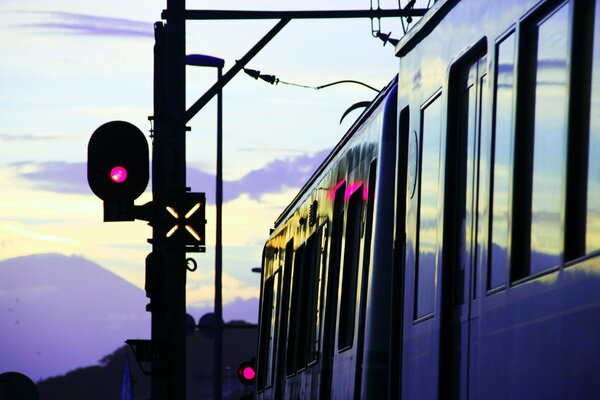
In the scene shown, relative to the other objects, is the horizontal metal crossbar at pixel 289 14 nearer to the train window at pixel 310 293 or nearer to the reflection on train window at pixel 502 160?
the train window at pixel 310 293

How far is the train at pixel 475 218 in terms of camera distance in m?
A: 5.04

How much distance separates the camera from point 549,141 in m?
5.38

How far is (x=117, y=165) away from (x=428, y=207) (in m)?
5.59

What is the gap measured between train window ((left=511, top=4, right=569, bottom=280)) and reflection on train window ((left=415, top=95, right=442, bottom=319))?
157 cm

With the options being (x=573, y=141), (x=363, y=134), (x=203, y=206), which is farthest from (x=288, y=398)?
(x=573, y=141)

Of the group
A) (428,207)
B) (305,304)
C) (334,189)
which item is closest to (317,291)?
(334,189)

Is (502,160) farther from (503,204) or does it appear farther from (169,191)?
(169,191)

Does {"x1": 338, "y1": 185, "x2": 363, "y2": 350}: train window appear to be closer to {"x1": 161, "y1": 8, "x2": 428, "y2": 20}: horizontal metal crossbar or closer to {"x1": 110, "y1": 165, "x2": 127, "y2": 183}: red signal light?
{"x1": 110, "y1": 165, "x2": 127, "y2": 183}: red signal light

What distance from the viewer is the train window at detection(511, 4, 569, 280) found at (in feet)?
17.1

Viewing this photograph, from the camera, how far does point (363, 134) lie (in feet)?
34.6

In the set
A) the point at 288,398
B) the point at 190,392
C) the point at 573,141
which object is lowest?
the point at 190,392

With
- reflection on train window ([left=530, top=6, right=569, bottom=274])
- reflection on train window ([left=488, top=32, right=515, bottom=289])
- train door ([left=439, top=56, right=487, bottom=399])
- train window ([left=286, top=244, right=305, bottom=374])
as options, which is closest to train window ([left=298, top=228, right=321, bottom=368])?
train window ([left=286, top=244, right=305, bottom=374])

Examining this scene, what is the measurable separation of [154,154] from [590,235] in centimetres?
1046

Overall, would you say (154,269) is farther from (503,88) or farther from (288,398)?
(503,88)
